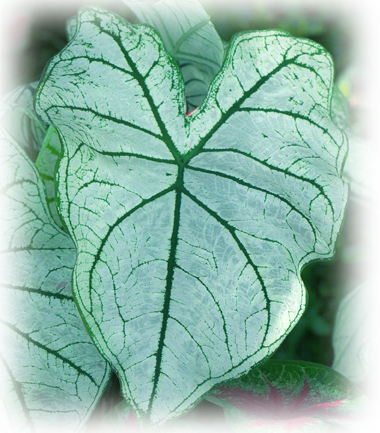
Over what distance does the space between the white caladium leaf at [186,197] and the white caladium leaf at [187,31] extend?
13 centimetres

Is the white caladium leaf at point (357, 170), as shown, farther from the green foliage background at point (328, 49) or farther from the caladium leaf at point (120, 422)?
the caladium leaf at point (120, 422)

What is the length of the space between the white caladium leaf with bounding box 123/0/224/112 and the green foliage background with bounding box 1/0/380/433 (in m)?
0.57

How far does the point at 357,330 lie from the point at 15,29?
7.72 ft

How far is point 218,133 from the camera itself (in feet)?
1.60

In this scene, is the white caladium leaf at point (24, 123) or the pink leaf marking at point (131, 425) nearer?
the pink leaf marking at point (131, 425)

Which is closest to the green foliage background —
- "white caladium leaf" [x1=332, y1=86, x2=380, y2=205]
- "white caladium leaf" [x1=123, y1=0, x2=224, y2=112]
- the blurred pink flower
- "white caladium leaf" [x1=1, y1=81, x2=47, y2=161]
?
the blurred pink flower

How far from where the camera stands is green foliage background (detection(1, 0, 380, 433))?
141 centimetres

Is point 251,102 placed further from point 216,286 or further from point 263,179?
point 216,286

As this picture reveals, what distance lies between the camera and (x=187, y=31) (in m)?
0.64

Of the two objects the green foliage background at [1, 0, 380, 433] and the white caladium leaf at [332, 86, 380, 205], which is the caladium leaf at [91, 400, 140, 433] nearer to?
the green foliage background at [1, 0, 380, 433]

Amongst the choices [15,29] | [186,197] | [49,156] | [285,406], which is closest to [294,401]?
[285,406]

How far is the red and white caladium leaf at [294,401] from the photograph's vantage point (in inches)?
21.5

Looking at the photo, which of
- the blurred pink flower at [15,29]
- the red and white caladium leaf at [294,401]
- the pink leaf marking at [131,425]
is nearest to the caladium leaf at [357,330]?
the red and white caladium leaf at [294,401]

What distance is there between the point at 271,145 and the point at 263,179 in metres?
0.04
